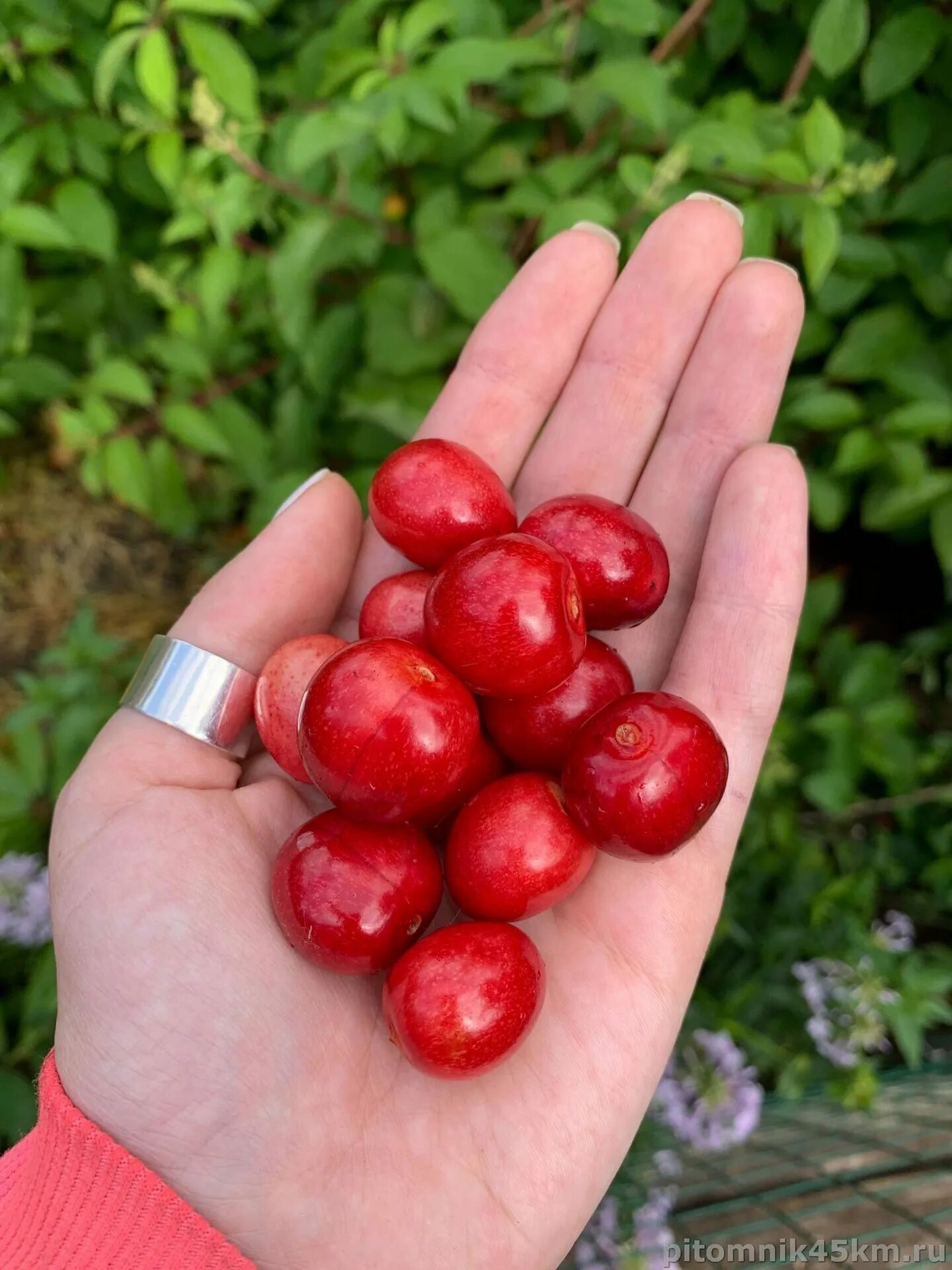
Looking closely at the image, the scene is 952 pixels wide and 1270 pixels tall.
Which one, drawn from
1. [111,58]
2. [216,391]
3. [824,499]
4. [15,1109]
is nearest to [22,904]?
[15,1109]

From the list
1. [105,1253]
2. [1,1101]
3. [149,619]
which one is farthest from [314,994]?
[149,619]

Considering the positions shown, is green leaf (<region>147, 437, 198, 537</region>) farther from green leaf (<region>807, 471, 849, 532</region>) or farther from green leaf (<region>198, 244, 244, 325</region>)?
green leaf (<region>807, 471, 849, 532</region>)

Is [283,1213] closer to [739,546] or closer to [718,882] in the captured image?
[718,882]

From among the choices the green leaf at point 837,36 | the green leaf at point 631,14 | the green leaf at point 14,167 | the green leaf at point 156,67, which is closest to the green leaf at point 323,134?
the green leaf at point 156,67

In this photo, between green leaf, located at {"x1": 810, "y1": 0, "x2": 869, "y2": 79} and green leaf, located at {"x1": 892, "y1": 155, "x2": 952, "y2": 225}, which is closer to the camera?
green leaf, located at {"x1": 810, "y1": 0, "x2": 869, "y2": 79}

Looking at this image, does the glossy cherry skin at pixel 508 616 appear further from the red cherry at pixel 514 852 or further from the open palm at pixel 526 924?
the open palm at pixel 526 924

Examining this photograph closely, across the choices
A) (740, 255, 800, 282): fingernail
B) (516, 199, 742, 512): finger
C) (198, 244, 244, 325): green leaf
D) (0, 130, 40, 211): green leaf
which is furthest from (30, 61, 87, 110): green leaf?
(740, 255, 800, 282): fingernail
